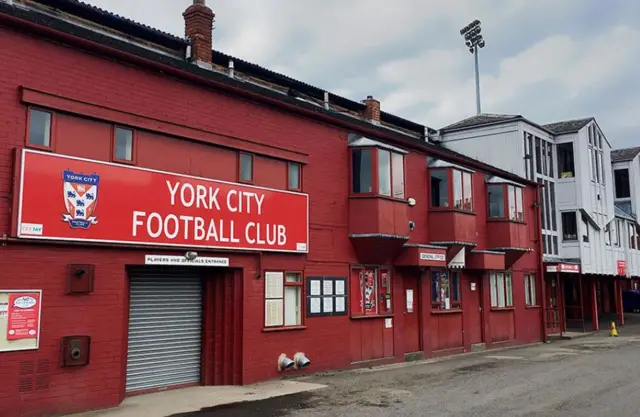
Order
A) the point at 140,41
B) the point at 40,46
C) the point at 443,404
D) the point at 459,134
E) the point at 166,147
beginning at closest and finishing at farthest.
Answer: the point at 40,46 < the point at 443,404 < the point at 166,147 < the point at 140,41 < the point at 459,134

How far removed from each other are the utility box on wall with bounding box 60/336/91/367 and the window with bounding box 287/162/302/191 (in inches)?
239

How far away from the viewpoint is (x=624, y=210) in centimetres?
4094

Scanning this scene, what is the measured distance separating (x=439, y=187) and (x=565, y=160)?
1617 centimetres

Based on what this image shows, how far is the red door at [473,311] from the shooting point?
2020cm

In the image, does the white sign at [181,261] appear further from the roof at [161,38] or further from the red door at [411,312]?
the roof at [161,38]

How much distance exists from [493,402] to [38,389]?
25.8 ft

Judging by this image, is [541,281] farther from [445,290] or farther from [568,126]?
[568,126]

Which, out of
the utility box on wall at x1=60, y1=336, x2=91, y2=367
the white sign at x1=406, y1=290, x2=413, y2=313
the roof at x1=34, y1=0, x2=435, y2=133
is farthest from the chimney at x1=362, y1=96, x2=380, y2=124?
the utility box on wall at x1=60, y1=336, x2=91, y2=367

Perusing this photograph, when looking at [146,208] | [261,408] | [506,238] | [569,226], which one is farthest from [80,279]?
[569,226]

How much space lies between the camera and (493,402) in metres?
11.0

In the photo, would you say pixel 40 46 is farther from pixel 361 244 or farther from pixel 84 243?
pixel 361 244

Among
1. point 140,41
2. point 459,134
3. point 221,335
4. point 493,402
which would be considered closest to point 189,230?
point 221,335

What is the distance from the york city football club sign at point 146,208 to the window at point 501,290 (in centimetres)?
1042

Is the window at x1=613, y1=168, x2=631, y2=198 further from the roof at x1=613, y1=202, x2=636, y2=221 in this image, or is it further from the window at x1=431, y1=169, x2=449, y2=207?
the window at x1=431, y1=169, x2=449, y2=207
